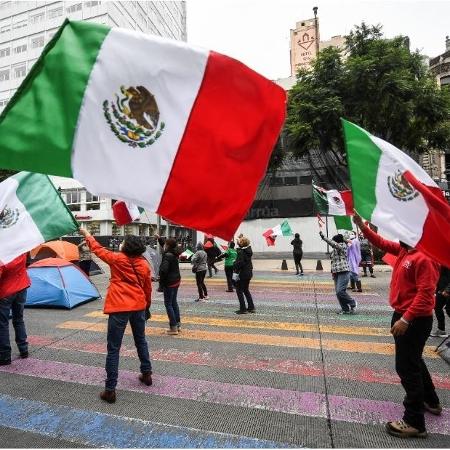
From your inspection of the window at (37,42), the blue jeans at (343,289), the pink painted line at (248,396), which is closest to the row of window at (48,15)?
the window at (37,42)

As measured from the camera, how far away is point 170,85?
293 cm

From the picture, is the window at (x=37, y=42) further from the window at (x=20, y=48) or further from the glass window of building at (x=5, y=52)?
the glass window of building at (x=5, y=52)

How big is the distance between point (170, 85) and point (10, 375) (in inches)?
169

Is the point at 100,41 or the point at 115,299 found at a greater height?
the point at 100,41

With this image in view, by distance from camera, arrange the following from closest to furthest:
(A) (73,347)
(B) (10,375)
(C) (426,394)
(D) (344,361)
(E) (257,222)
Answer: (C) (426,394) < (B) (10,375) < (D) (344,361) < (A) (73,347) < (E) (257,222)

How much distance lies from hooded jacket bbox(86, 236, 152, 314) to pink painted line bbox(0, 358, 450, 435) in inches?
40.3

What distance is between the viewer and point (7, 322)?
5.46 meters

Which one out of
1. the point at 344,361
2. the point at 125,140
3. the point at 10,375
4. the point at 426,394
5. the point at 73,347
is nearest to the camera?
the point at 125,140

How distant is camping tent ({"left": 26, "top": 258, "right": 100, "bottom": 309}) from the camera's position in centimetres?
914

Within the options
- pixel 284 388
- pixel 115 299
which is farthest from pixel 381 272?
pixel 115 299

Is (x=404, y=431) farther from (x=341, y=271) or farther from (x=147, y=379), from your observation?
(x=341, y=271)

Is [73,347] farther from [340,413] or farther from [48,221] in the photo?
[340,413]

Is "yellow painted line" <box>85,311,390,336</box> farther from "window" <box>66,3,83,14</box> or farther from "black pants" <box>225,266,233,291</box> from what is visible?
"window" <box>66,3,83,14</box>

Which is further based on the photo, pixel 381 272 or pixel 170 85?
pixel 381 272
